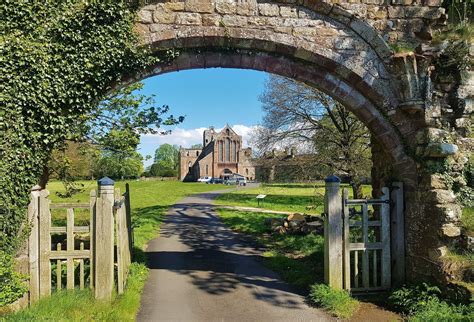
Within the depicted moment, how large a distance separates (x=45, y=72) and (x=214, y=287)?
466cm

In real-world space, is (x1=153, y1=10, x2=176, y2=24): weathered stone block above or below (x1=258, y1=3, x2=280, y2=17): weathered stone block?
below

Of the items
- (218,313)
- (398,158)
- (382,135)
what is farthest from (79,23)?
(398,158)

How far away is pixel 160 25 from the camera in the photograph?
5.66 meters

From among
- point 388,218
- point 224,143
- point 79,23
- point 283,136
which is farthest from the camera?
point 224,143

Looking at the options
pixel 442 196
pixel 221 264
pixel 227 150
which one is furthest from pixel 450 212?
pixel 227 150

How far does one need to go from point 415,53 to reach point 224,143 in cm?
7415

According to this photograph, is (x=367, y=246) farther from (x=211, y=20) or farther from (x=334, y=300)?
(x=211, y=20)

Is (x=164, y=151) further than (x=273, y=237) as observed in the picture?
Yes

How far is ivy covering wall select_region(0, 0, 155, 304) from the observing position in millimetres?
4887

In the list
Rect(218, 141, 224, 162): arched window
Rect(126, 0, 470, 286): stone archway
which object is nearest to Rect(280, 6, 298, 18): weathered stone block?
Rect(126, 0, 470, 286): stone archway

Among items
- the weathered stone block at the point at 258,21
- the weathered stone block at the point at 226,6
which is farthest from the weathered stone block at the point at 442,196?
the weathered stone block at the point at 226,6

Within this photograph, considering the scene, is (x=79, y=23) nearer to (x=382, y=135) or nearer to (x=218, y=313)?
(x=218, y=313)

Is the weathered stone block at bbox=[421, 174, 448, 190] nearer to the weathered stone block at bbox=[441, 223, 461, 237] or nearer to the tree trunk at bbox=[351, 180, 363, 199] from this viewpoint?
the weathered stone block at bbox=[441, 223, 461, 237]

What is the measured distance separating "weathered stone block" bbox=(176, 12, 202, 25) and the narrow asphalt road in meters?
4.65
